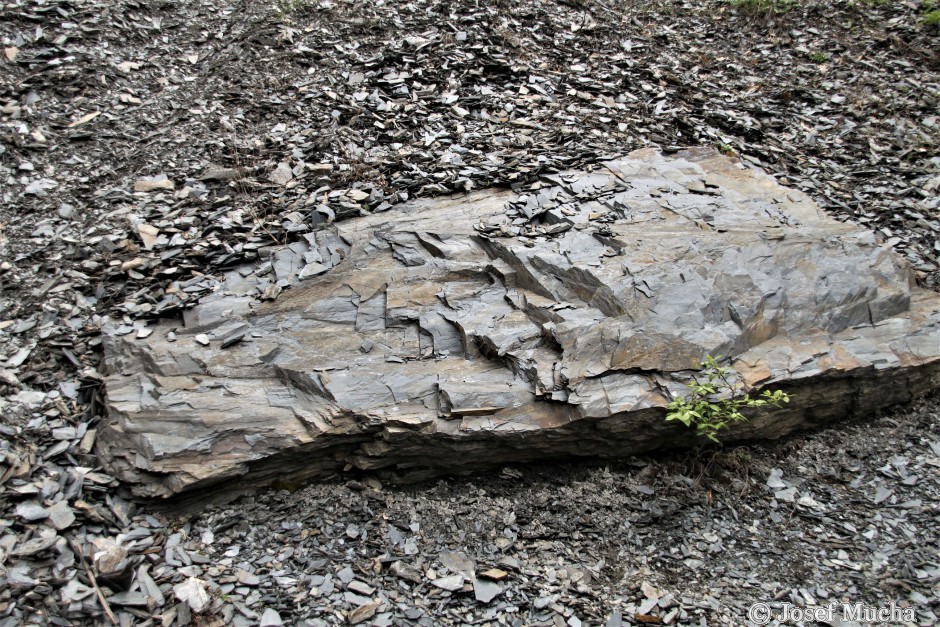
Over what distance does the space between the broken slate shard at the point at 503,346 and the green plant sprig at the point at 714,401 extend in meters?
0.12

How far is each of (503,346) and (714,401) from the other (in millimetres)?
1634

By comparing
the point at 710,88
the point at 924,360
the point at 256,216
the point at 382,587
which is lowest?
the point at 382,587

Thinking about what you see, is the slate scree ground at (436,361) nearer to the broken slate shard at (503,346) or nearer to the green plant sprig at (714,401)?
the broken slate shard at (503,346)

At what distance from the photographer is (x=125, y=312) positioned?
5.36 metres

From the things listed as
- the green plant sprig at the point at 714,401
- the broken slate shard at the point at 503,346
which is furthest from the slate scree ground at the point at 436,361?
the green plant sprig at the point at 714,401

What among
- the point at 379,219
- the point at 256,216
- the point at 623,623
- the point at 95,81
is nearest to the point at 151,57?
the point at 95,81

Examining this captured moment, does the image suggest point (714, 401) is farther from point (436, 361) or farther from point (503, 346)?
point (436, 361)

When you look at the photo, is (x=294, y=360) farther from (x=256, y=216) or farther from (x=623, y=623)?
(x=623, y=623)

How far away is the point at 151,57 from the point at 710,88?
7839mm

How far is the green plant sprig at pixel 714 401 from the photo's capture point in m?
4.42

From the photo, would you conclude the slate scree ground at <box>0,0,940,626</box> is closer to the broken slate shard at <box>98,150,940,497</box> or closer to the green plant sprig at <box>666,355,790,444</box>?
the broken slate shard at <box>98,150,940,497</box>

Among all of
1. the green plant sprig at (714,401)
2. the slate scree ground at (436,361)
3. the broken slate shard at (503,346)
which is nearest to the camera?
the slate scree ground at (436,361)

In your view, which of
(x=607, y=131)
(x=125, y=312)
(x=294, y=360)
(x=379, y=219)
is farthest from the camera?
(x=607, y=131)

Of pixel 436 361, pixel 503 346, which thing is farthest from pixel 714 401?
pixel 436 361
